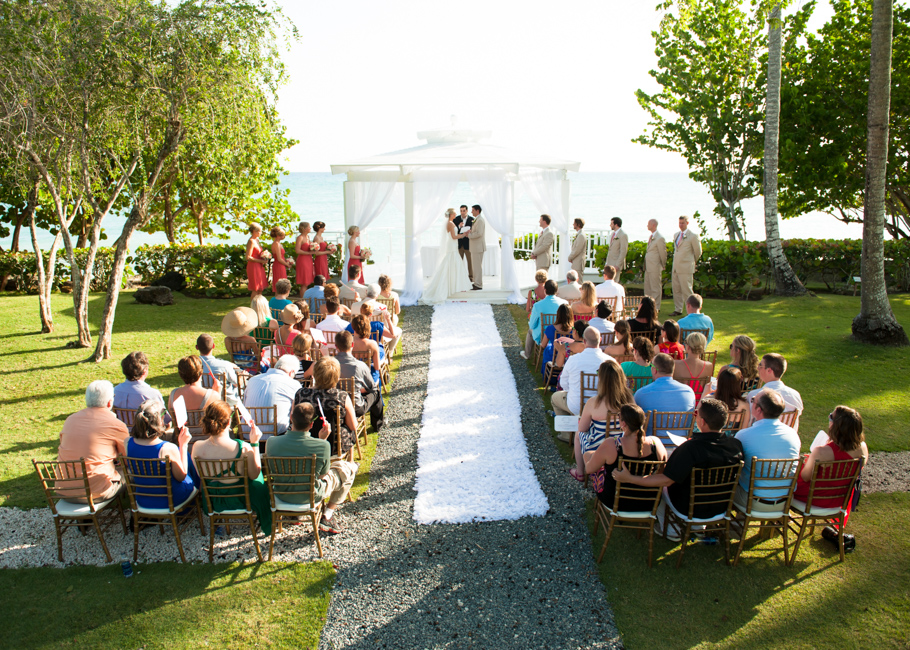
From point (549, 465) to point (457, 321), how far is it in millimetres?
5703

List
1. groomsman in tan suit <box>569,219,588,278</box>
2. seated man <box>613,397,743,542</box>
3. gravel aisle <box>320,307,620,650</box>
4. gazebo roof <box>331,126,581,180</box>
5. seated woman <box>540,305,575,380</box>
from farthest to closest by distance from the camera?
groomsman in tan suit <box>569,219,588,278</box> → gazebo roof <box>331,126,581,180</box> → seated woman <box>540,305,575,380</box> → seated man <box>613,397,743,542</box> → gravel aisle <box>320,307,620,650</box>

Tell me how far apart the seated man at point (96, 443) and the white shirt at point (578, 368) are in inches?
153

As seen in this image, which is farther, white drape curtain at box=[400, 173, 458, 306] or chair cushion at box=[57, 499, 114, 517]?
white drape curtain at box=[400, 173, 458, 306]

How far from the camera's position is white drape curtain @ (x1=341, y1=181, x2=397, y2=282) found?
13164 mm

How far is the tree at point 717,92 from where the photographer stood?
15.6m

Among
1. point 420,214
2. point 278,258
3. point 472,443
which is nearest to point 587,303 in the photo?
point 472,443

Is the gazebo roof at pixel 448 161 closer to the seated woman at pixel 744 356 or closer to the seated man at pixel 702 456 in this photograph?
the seated woman at pixel 744 356

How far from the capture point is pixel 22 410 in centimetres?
752

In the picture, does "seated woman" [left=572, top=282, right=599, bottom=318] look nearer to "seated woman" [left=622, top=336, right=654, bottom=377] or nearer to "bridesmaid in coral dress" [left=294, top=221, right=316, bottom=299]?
"seated woman" [left=622, top=336, right=654, bottom=377]

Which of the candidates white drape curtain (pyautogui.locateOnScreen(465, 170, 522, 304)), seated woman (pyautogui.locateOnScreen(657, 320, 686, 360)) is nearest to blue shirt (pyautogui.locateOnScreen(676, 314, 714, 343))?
seated woman (pyautogui.locateOnScreen(657, 320, 686, 360))

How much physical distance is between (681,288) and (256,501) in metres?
9.64

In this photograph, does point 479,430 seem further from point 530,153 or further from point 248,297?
point 248,297

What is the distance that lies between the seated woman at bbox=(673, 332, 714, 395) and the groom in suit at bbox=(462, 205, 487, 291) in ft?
24.8

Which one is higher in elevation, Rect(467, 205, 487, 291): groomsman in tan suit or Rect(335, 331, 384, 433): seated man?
Rect(467, 205, 487, 291): groomsman in tan suit
